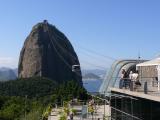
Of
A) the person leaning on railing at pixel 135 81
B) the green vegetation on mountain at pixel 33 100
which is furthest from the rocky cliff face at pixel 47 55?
the person leaning on railing at pixel 135 81

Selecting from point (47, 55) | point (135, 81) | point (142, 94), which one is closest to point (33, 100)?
point (135, 81)

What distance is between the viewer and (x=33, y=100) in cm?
7150

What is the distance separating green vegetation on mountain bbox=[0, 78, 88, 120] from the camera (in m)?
48.5

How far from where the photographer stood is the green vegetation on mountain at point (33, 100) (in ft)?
159

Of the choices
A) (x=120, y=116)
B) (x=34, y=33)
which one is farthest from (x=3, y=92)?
(x=120, y=116)

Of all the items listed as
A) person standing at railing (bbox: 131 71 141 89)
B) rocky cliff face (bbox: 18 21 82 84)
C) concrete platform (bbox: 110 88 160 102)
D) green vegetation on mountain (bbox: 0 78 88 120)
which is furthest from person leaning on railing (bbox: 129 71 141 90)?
rocky cliff face (bbox: 18 21 82 84)

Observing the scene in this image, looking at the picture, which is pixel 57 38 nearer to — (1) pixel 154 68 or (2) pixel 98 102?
(2) pixel 98 102

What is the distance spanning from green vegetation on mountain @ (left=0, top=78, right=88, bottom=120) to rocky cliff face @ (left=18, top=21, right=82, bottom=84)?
170ft

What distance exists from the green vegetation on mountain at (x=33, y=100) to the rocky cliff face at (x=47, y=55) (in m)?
51.8

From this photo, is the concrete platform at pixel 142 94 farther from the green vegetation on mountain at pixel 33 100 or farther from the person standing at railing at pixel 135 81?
the green vegetation on mountain at pixel 33 100

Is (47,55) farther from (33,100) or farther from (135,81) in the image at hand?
(135,81)

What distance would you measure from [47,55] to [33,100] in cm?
10198

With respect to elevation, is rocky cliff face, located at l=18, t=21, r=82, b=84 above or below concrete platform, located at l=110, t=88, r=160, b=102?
above

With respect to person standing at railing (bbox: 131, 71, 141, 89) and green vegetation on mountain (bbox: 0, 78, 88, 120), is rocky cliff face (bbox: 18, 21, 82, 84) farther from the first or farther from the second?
person standing at railing (bbox: 131, 71, 141, 89)
